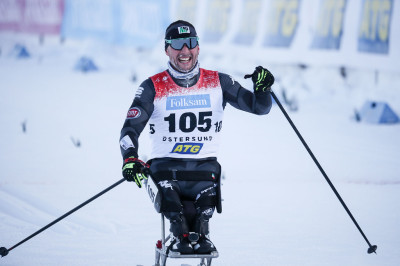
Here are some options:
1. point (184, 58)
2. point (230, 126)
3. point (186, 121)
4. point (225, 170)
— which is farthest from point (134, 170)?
point (230, 126)

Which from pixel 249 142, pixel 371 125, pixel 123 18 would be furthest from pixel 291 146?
pixel 123 18

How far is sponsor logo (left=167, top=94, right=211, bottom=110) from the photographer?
11.8ft

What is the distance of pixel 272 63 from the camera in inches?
422

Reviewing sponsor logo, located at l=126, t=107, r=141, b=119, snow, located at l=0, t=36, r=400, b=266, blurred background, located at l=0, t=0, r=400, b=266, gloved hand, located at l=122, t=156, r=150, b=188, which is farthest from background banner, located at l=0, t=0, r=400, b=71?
gloved hand, located at l=122, t=156, r=150, b=188

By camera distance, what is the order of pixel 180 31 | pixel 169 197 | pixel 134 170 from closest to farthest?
pixel 134 170, pixel 169 197, pixel 180 31

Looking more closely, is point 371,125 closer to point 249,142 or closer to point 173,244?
point 249,142

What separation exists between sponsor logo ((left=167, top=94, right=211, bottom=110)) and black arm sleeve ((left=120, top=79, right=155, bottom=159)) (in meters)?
0.12

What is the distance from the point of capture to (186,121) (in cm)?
361

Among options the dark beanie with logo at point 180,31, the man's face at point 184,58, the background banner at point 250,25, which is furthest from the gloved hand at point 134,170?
the background banner at point 250,25

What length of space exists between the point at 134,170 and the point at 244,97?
907 mm

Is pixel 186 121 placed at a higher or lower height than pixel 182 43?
lower

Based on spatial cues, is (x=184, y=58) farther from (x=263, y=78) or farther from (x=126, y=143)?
(x=126, y=143)

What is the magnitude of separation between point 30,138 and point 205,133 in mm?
4995

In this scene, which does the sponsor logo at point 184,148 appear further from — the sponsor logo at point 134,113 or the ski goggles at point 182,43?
the ski goggles at point 182,43
